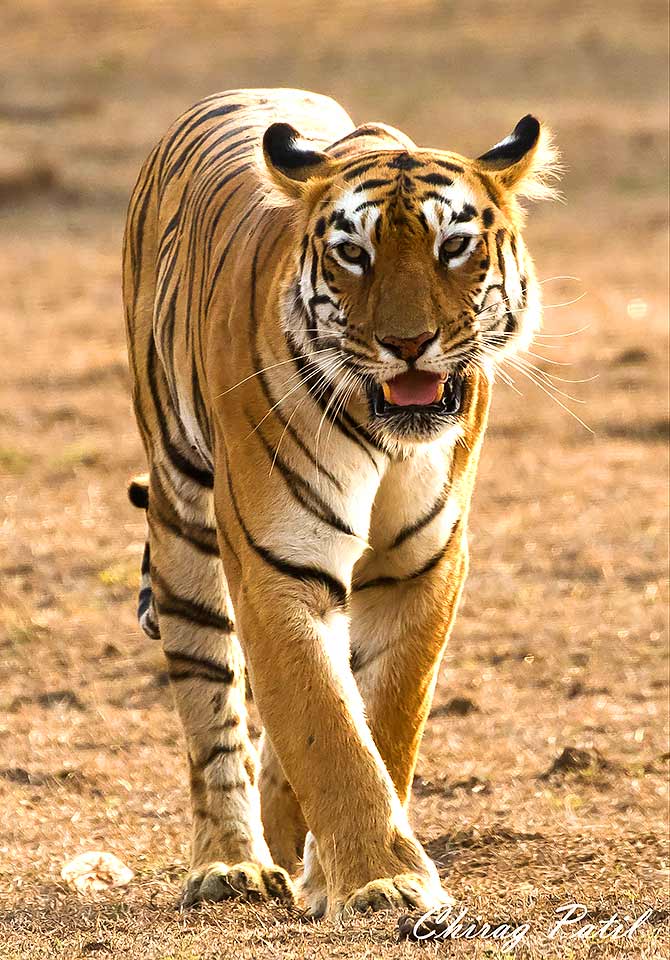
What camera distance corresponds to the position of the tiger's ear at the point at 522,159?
3430 mm

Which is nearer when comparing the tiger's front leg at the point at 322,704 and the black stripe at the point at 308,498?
the tiger's front leg at the point at 322,704

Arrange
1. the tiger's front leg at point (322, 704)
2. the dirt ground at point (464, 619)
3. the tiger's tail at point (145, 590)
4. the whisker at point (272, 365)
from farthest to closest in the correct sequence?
the tiger's tail at point (145, 590)
the dirt ground at point (464, 619)
the whisker at point (272, 365)
the tiger's front leg at point (322, 704)

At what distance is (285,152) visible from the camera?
11.2 ft

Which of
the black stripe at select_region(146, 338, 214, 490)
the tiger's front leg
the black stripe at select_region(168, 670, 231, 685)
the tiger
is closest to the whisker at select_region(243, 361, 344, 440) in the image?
the tiger

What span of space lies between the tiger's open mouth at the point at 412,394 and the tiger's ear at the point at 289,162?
0.45m

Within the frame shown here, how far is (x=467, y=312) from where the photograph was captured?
317 cm

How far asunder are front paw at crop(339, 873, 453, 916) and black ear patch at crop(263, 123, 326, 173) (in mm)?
1321

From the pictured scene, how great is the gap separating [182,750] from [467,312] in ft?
6.82

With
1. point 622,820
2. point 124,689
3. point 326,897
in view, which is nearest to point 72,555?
point 124,689

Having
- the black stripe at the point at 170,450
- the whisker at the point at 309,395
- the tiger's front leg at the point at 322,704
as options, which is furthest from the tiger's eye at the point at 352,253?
the black stripe at the point at 170,450

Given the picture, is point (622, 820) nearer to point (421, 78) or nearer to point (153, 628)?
point (153, 628)

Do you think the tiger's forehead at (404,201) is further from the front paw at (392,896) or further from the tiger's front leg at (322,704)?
the front paw at (392,896)

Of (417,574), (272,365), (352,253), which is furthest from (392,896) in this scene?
(352,253)

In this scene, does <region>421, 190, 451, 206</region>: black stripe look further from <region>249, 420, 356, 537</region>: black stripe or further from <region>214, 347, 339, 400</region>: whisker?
<region>249, 420, 356, 537</region>: black stripe
